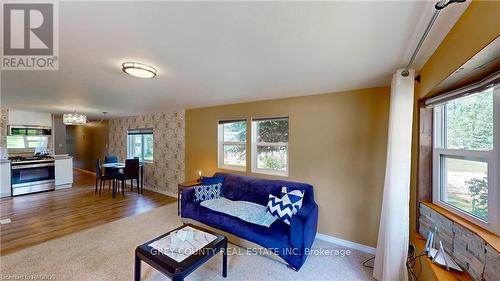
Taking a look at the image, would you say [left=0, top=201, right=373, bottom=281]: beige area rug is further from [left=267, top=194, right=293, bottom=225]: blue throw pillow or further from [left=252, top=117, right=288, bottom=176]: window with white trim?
[left=252, top=117, right=288, bottom=176]: window with white trim

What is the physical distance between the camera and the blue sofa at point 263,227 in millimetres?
2188

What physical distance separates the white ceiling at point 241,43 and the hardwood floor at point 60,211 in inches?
A: 84.7

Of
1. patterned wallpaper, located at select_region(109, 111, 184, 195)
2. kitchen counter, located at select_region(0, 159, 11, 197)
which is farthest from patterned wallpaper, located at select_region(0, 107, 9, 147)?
patterned wallpaper, located at select_region(109, 111, 184, 195)

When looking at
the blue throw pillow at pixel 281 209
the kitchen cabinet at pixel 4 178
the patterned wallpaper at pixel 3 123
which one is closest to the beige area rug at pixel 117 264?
the blue throw pillow at pixel 281 209

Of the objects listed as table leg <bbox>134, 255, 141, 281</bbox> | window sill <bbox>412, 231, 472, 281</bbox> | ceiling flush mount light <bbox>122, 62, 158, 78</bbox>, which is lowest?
table leg <bbox>134, 255, 141, 281</bbox>

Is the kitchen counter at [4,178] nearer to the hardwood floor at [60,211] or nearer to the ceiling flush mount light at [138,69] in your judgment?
the hardwood floor at [60,211]

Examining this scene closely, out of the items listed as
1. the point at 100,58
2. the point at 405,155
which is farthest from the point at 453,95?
the point at 100,58

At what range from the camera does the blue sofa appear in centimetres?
219

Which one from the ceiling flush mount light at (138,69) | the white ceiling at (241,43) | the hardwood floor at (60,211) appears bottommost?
the hardwood floor at (60,211)

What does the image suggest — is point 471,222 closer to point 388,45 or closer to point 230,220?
point 388,45

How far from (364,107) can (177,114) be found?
3994 millimetres

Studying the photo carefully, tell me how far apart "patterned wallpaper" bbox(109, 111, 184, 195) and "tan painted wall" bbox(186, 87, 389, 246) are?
2600 mm

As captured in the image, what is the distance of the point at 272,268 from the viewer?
2229 millimetres

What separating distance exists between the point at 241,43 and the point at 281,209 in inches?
79.5
